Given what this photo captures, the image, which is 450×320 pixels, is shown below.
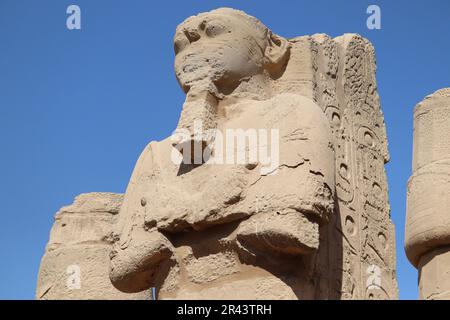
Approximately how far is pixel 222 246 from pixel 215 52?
130cm

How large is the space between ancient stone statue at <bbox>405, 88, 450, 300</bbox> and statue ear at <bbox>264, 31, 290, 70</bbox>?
3.37 feet

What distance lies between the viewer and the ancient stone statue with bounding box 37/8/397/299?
5.33 meters

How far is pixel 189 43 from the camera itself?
20.2 feet

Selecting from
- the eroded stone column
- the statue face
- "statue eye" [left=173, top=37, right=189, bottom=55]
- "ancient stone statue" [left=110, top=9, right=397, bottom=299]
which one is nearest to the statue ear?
"ancient stone statue" [left=110, top=9, right=397, bottom=299]

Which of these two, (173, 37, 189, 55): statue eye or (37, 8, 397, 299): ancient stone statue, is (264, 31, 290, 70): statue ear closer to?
(37, 8, 397, 299): ancient stone statue

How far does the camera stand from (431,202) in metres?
5.90

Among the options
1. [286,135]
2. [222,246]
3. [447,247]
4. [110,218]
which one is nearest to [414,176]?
[447,247]

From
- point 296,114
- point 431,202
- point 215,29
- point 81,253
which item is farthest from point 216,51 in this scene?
point 81,253

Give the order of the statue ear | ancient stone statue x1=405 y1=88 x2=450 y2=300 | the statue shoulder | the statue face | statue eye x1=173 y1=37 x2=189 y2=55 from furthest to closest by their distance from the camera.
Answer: the statue ear < statue eye x1=173 y1=37 x2=189 y2=55 < the statue face < ancient stone statue x1=405 y1=88 x2=450 y2=300 < the statue shoulder

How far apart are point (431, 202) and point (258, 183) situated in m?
1.21

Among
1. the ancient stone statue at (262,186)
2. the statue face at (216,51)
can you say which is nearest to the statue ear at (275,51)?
the ancient stone statue at (262,186)

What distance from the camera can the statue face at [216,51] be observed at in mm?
5965
